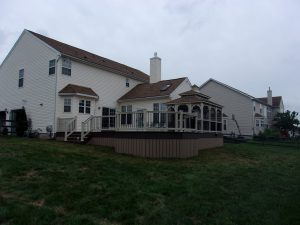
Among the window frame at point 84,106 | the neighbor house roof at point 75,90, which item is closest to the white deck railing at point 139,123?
the window frame at point 84,106

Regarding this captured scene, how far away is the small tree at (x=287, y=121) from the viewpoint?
34156mm

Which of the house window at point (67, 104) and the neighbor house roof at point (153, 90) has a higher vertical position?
the neighbor house roof at point (153, 90)

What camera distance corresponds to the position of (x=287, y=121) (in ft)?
112

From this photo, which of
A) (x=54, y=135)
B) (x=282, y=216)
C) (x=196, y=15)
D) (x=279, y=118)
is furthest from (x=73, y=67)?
(x=279, y=118)

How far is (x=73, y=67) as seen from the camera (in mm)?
20234

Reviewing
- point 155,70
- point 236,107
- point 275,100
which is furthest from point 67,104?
point 275,100

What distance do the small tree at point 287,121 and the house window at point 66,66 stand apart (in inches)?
1032

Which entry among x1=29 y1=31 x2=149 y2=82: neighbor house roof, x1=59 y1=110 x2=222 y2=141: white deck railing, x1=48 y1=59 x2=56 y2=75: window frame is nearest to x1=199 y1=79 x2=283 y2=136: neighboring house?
x1=29 y1=31 x2=149 y2=82: neighbor house roof

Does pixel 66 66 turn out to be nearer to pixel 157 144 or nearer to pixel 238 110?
pixel 157 144

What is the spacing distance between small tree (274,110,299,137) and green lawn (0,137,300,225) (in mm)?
26037

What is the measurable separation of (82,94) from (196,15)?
8.89 metres

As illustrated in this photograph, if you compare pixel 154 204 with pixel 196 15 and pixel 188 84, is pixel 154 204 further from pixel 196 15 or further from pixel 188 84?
pixel 188 84

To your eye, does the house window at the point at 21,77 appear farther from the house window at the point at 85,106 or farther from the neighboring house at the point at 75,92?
the house window at the point at 85,106

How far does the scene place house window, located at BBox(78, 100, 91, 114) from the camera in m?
19.7
